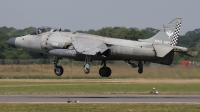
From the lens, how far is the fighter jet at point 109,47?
1817 inches

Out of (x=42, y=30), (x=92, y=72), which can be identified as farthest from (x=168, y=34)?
(x=92, y=72)

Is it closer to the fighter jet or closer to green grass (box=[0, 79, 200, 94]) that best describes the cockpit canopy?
the fighter jet

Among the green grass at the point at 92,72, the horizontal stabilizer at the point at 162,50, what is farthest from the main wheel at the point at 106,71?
the green grass at the point at 92,72

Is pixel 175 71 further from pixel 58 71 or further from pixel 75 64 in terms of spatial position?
pixel 75 64

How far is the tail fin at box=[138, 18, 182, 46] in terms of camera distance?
4706 centimetres

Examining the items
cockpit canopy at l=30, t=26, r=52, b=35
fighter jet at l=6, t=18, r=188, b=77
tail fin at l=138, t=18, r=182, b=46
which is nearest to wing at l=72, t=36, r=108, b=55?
fighter jet at l=6, t=18, r=188, b=77

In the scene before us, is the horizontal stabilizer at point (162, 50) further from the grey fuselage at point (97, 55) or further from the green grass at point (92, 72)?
the green grass at point (92, 72)

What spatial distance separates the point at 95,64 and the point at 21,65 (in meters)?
12.5

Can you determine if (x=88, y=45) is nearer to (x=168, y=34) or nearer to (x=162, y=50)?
(x=162, y=50)

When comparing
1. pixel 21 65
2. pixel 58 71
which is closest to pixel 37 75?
pixel 21 65
